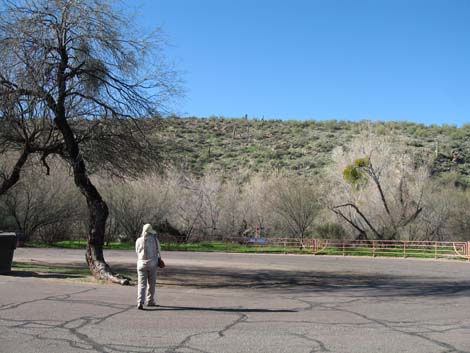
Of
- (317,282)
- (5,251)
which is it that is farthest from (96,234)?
(317,282)

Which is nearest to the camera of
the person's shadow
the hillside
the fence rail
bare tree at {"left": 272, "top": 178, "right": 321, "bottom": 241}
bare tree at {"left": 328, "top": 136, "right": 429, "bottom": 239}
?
the person's shadow

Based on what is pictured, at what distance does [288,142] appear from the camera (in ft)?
248

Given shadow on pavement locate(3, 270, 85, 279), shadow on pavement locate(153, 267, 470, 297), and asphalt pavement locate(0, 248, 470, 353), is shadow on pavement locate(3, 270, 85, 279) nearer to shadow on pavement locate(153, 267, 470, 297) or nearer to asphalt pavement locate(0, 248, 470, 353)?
asphalt pavement locate(0, 248, 470, 353)

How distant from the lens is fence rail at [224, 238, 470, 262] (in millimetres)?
35281

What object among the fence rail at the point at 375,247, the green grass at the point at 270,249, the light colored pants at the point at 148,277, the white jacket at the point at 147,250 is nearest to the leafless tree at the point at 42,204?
the green grass at the point at 270,249

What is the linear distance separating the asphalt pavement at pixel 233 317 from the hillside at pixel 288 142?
121 feet

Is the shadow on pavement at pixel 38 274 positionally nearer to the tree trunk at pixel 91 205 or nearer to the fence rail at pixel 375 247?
the tree trunk at pixel 91 205

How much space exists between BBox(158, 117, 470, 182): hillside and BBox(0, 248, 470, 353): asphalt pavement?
3691cm

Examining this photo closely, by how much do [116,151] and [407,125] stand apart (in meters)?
72.4

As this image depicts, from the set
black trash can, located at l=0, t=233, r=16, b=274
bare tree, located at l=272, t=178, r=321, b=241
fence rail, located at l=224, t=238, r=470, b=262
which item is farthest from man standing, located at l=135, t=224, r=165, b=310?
bare tree, located at l=272, t=178, r=321, b=241

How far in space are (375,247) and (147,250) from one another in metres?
29.1

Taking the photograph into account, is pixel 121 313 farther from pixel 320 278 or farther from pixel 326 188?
pixel 326 188

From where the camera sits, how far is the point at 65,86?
1706 centimetres

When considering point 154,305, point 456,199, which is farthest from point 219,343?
point 456,199
